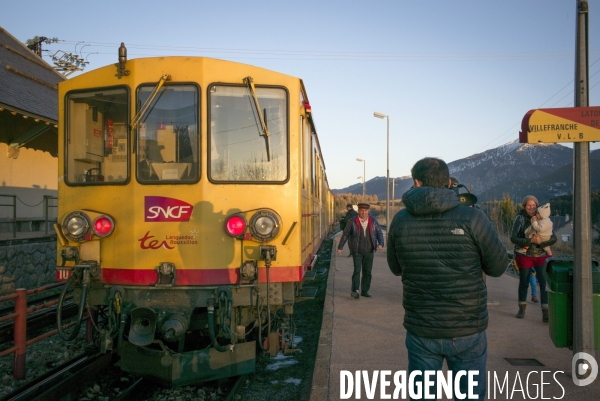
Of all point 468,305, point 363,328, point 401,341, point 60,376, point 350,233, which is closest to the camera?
point 468,305

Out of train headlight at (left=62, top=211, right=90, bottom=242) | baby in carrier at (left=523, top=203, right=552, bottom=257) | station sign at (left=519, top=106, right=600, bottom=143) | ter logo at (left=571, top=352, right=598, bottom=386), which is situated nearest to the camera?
station sign at (left=519, top=106, right=600, bottom=143)

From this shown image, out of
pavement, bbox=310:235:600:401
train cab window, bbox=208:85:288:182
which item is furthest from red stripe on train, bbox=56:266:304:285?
pavement, bbox=310:235:600:401

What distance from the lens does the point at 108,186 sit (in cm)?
565

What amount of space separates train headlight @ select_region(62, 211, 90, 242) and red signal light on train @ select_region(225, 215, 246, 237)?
1.40 meters

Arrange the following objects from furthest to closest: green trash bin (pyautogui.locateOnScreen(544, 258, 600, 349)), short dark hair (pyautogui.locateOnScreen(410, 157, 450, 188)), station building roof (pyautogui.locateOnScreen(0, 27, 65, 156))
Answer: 1. station building roof (pyautogui.locateOnScreen(0, 27, 65, 156))
2. green trash bin (pyautogui.locateOnScreen(544, 258, 600, 349))
3. short dark hair (pyautogui.locateOnScreen(410, 157, 450, 188))

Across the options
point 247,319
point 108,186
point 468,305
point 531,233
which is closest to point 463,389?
point 468,305

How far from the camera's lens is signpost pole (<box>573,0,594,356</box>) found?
491cm

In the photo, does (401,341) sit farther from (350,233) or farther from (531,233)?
(350,233)

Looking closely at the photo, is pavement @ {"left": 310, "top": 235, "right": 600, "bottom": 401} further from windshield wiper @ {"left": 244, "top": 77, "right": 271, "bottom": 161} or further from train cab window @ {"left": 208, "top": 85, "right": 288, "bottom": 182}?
windshield wiper @ {"left": 244, "top": 77, "right": 271, "bottom": 161}

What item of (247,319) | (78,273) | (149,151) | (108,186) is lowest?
(247,319)

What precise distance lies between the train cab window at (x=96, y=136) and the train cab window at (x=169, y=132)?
24 centimetres

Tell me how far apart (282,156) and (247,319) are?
1691 mm

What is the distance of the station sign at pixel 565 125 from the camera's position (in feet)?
15.9

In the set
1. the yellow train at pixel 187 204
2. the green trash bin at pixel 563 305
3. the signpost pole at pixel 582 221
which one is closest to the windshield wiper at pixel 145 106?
the yellow train at pixel 187 204
